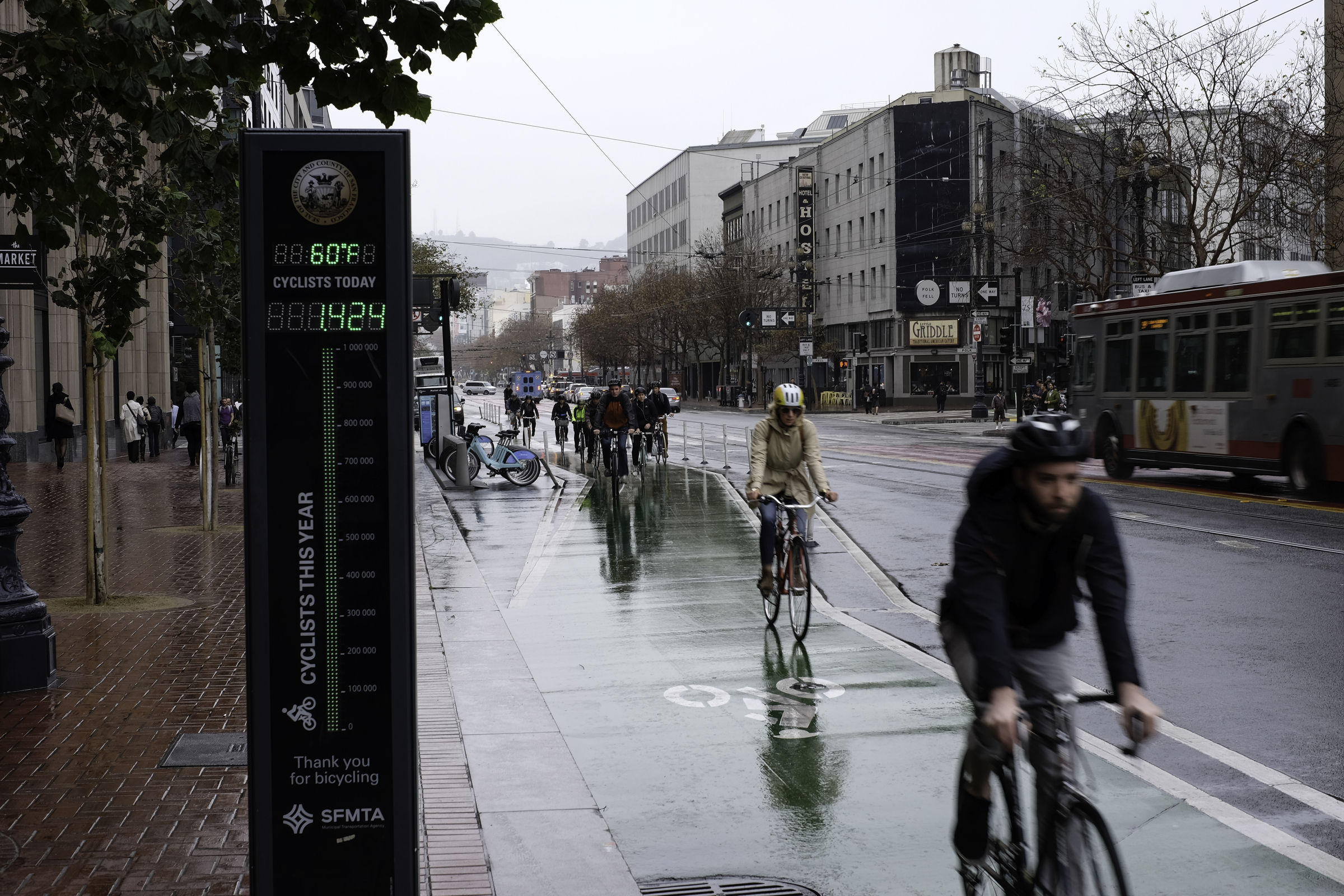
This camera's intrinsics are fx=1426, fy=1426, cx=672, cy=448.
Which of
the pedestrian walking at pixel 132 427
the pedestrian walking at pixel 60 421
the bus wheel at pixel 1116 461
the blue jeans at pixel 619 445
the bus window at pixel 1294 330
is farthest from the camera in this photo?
the pedestrian walking at pixel 132 427

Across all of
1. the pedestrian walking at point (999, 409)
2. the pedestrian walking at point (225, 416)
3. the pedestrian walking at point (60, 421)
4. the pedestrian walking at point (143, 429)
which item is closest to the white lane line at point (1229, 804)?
the pedestrian walking at point (60, 421)

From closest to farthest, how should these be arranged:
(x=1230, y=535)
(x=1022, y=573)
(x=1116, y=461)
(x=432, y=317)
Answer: (x=1022, y=573)
(x=1230, y=535)
(x=1116, y=461)
(x=432, y=317)

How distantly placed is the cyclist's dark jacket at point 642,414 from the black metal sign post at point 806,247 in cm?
5106

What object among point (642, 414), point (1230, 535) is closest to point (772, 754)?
point (1230, 535)

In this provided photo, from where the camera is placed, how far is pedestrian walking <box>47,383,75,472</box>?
29812mm

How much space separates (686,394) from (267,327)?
117 meters

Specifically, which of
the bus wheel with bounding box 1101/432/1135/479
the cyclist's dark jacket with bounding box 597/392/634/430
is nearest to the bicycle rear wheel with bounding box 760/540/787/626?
the cyclist's dark jacket with bounding box 597/392/634/430

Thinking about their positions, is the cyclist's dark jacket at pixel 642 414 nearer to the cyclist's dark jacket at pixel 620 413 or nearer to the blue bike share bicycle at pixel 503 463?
the cyclist's dark jacket at pixel 620 413

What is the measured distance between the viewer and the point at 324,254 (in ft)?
13.0

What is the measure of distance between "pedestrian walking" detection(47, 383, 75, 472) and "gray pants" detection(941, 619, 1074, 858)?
28.5 m

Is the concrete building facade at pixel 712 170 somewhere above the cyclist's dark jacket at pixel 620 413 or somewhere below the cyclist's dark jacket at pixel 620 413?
above

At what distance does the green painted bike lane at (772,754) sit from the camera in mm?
5262

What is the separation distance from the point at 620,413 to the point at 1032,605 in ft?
66.0

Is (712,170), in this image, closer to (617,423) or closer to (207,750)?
(617,423)
